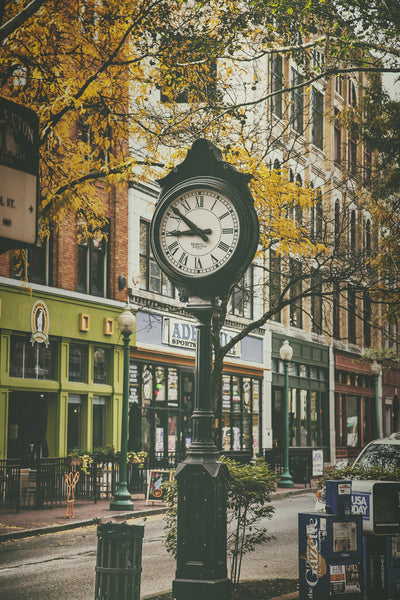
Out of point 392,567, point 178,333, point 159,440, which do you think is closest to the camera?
point 392,567

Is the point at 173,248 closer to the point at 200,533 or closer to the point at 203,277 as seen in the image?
the point at 203,277

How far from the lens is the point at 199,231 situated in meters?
7.25

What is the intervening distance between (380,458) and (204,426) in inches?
293

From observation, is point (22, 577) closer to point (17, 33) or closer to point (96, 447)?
point (17, 33)

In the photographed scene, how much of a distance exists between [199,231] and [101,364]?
65.0ft

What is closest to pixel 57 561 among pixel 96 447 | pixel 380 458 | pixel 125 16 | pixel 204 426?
pixel 380 458

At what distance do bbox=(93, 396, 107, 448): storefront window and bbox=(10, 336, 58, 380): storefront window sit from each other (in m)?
2.64

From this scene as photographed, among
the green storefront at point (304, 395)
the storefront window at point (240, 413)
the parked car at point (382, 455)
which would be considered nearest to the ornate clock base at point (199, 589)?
the parked car at point (382, 455)

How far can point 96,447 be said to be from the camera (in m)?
25.5

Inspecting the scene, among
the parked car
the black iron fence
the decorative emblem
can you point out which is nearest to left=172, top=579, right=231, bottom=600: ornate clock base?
the parked car

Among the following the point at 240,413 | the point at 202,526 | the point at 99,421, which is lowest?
the point at 202,526

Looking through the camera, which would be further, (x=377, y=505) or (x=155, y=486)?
(x=155, y=486)

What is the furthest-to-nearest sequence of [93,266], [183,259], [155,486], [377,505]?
[93,266], [155,486], [377,505], [183,259]

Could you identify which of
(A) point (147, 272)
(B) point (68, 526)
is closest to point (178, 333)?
(A) point (147, 272)
